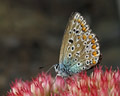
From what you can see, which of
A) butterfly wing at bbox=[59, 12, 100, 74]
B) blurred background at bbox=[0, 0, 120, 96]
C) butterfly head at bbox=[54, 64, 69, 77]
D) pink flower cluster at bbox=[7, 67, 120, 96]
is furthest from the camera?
blurred background at bbox=[0, 0, 120, 96]

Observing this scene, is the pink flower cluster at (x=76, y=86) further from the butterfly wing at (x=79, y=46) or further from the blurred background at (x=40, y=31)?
the blurred background at (x=40, y=31)

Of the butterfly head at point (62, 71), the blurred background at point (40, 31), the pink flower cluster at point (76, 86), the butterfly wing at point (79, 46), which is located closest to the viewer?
the pink flower cluster at point (76, 86)

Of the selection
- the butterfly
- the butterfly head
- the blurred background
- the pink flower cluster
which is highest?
the blurred background

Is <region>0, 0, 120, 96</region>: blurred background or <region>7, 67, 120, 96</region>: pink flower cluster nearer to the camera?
<region>7, 67, 120, 96</region>: pink flower cluster

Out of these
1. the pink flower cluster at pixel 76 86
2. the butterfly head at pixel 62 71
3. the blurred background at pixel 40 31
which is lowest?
the pink flower cluster at pixel 76 86

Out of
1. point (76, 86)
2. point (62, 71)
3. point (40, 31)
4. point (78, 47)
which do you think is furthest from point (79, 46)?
point (40, 31)

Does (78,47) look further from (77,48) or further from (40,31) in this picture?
(40,31)

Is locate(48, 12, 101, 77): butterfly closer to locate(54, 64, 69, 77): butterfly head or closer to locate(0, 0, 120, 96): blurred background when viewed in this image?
locate(54, 64, 69, 77): butterfly head

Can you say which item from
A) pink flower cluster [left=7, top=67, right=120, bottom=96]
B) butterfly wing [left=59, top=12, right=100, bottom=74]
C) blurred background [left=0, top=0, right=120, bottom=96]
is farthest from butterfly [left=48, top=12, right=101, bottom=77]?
blurred background [left=0, top=0, right=120, bottom=96]

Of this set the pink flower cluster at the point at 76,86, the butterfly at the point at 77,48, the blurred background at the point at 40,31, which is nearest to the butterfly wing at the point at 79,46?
the butterfly at the point at 77,48
